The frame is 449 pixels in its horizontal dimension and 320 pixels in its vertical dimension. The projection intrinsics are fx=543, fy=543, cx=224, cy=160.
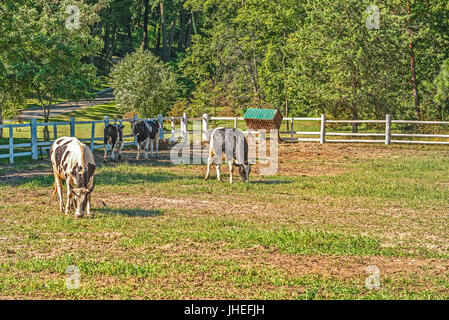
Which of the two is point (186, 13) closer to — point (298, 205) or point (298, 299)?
point (298, 205)

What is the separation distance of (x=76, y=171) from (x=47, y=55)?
17814mm

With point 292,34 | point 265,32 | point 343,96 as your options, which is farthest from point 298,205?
point 265,32

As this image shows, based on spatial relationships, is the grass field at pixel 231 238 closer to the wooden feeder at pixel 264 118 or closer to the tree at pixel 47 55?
the tree at pixel 47 55

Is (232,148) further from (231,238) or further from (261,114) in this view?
(261,114)

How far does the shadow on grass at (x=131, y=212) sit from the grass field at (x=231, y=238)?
0.08ft

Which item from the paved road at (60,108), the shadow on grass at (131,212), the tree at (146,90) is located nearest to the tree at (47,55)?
the tree at (146,90)

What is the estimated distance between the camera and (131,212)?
484 inches

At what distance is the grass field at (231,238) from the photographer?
24.1ft

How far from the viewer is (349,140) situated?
103 feet

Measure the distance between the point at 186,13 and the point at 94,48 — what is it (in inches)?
1798

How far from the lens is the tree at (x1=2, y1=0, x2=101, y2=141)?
26.0 metres

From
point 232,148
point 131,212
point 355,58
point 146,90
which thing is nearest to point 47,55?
point 232,148

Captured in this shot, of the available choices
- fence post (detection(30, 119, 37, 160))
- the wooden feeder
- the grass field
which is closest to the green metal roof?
the wooden feeder

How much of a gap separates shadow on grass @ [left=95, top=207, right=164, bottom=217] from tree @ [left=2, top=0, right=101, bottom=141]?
15.3 m
